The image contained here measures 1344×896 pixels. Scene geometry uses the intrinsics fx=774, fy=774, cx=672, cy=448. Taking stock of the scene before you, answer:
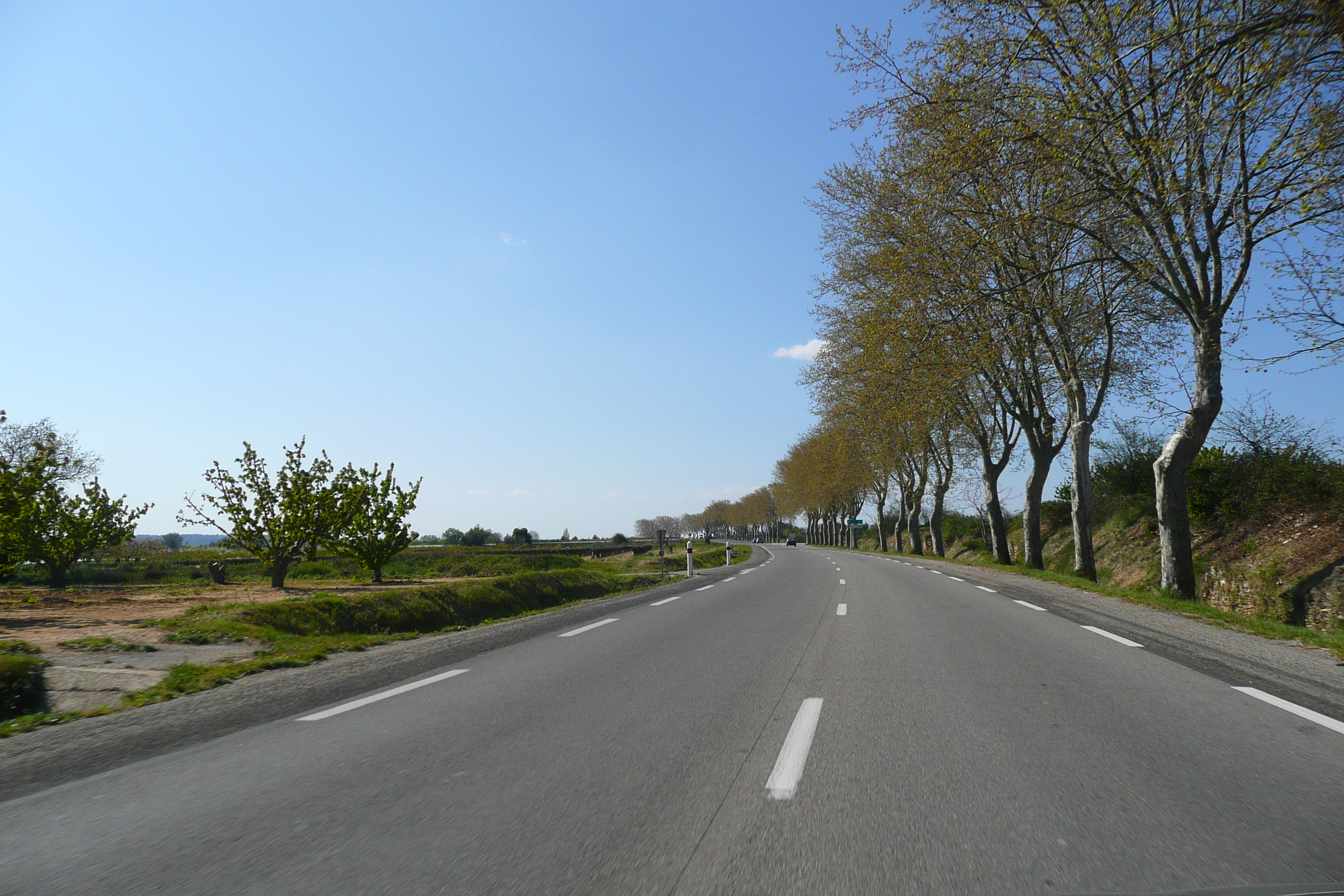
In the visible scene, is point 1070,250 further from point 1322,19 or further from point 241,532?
point 241,532

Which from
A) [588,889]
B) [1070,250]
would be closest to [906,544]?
[1070,250]

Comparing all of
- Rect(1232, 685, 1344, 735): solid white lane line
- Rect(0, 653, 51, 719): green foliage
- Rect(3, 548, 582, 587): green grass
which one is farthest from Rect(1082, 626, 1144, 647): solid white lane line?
Rect(3, 548, 582, 587): green grass

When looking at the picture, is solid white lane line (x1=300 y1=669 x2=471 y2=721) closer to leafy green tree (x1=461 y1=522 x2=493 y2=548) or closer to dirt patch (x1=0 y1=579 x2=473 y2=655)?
dirt patch (x1=0 y1=579 x2=473 y2=655)

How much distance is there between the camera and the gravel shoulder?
14.3 ft

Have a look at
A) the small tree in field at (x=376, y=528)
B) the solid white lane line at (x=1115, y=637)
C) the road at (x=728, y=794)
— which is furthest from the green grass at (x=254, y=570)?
the road at (x=728, y=794)

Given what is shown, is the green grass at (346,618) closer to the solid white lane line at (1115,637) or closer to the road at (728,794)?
the road at (728,794)

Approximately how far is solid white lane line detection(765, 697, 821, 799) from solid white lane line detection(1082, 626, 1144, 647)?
465 cm

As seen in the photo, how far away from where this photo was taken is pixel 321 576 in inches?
1021

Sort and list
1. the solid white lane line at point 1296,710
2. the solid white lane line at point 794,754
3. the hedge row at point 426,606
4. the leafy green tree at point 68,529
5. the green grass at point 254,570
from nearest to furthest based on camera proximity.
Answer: the solid white lane line at point 794,754 → the solid white lane line at point 1296,710 → the hedge row at point 426,606 → the leafy green tree at point 68,529 → the green grass at point 254,570

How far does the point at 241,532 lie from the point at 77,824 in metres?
14.9

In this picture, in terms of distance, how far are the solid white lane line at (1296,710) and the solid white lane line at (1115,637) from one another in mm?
2192

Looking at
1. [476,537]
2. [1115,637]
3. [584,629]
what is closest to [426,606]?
[584,629]

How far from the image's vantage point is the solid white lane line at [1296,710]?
4.84 meters

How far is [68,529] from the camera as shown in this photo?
699 inches
